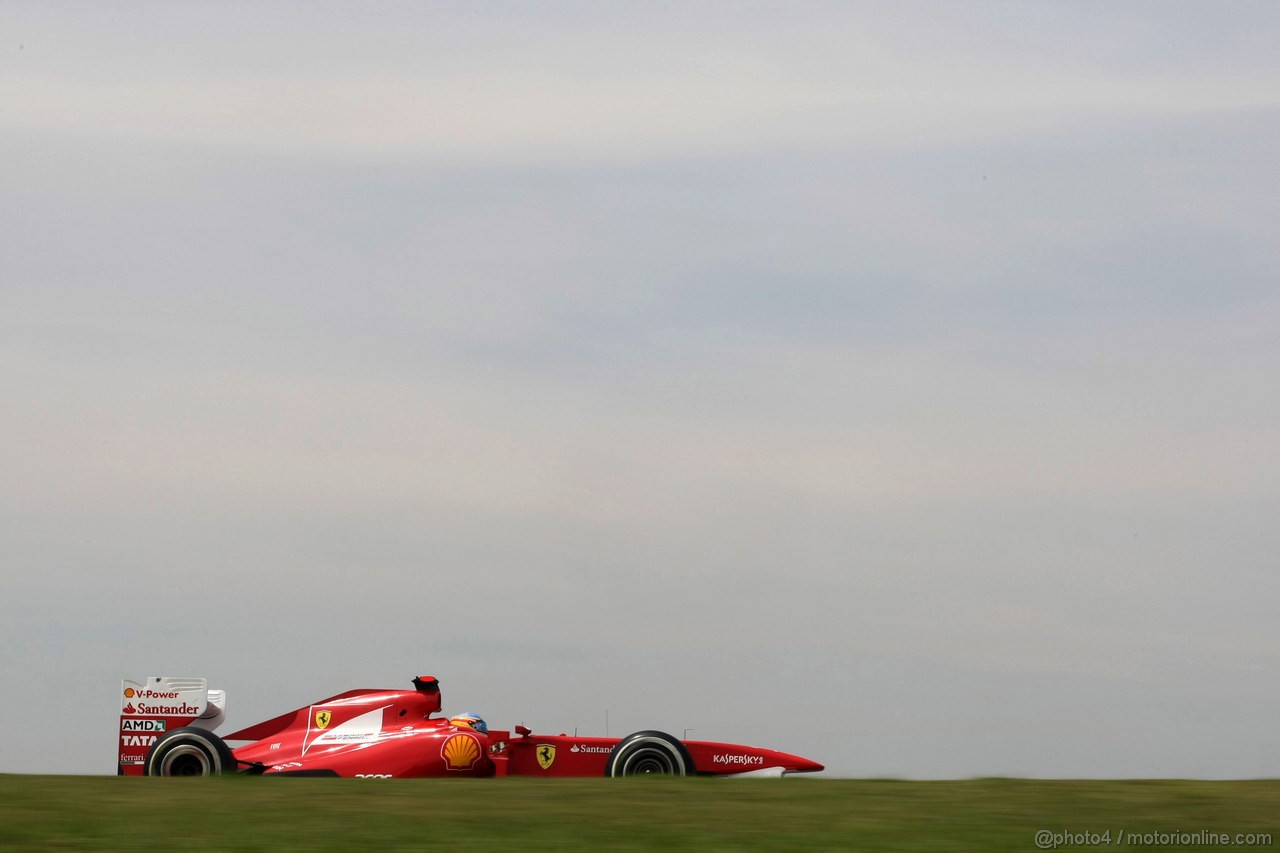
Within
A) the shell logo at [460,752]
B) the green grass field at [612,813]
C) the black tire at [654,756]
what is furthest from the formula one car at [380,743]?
the green grass field at [612,813]

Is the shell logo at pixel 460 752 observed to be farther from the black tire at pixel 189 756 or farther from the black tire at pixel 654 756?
the black tire at pixel 189 756

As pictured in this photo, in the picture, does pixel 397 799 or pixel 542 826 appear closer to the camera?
pixel 542 826

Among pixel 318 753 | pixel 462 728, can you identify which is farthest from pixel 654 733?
pixel 318 753

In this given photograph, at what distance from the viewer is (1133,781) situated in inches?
443

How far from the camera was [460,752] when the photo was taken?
15.5 metres

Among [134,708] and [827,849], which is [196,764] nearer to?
[134,708]

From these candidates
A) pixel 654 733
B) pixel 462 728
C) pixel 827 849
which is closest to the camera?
pixel 827 849

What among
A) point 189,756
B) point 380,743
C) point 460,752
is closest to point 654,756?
point 460,752

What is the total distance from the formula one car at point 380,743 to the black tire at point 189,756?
478 millimetres

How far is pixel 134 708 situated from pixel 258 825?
8.09 metres

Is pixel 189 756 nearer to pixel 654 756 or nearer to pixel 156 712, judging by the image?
pixel 156 712

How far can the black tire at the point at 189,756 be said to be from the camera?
47.8 feet

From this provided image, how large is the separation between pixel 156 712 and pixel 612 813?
854 cm

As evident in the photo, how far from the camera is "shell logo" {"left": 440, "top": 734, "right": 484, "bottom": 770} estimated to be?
Result: 1549 centimetres
